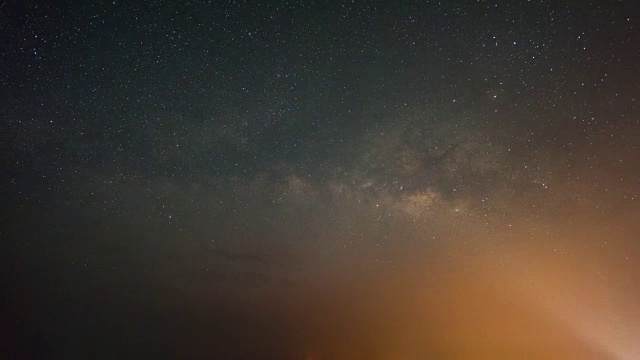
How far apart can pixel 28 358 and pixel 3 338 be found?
11.5 ft

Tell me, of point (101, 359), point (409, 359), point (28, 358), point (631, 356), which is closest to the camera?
point (631, 356)

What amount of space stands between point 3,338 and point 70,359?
19.5ft

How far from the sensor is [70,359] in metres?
38.4

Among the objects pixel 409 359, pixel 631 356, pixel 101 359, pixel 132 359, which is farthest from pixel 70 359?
pixel 631 356

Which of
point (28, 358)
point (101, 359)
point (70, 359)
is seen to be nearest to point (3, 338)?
point (28, 358)

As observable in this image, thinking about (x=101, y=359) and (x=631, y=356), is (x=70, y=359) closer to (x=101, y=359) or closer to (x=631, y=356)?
(x=101, y=359)

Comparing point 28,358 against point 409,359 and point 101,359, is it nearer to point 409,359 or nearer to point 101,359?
point 101,359

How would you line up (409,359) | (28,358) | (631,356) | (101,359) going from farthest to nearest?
1. (101,359)
2. (28,358)
3. (409,359)
4. (631,356)

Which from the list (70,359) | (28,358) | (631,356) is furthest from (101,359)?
(631,356)

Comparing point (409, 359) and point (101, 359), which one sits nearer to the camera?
point (409, 359)

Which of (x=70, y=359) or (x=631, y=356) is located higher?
(x=70, y=359)

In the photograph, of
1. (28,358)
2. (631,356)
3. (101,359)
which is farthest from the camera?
(101,359)

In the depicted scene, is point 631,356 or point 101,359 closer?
point 631,356

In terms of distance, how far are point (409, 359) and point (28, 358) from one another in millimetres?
32654
